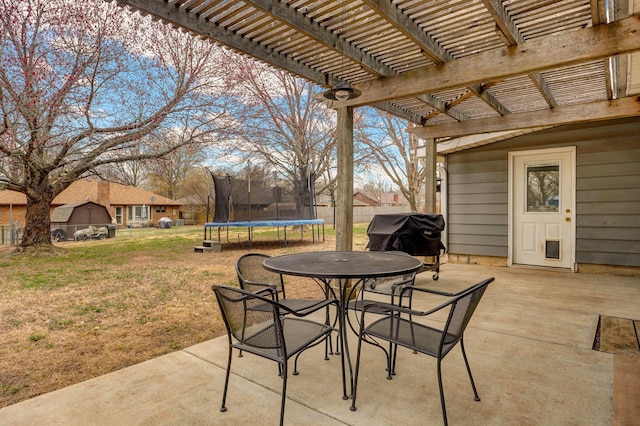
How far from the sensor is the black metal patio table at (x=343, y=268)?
194cm

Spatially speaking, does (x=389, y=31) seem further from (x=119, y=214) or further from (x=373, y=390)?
(x=119, y=214)

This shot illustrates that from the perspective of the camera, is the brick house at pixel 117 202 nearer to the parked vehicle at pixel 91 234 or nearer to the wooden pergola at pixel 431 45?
the parked vehicle at pixel 91 234

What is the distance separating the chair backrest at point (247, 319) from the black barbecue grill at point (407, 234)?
2938 millimetres

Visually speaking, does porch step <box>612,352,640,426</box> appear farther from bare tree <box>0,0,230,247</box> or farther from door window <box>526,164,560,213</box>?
bare tree <box>0,0,230,247</box>

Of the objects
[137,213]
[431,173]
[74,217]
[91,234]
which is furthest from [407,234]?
[137,213]

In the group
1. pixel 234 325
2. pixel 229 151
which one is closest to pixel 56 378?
pixel 234 325

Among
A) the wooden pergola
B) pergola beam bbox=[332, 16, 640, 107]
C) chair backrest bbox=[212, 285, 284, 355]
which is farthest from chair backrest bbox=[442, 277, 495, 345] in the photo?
pergola beam bbox=[332, 16, 640, 107]

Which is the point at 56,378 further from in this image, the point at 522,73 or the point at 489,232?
the point at 489,232

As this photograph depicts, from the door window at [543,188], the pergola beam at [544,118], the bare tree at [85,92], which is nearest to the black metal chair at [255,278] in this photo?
the pergola beam at [544,118]

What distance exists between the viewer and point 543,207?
5969 millimetres

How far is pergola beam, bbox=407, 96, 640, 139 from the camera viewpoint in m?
4.57

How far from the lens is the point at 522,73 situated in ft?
10.2

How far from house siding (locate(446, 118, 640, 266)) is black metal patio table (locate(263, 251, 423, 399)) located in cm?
442

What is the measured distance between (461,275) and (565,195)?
7.08ft
